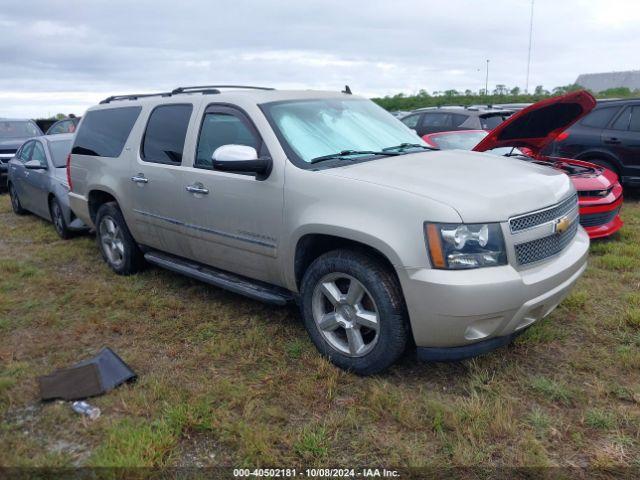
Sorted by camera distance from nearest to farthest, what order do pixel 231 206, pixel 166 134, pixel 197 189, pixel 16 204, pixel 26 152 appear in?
pixel 231 206
pixel 197 189
pixel 166 134
pixel 26 152
pixel 16 204

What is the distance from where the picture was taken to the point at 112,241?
5.72m

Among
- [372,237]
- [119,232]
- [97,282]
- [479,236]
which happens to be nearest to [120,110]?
[119,232]

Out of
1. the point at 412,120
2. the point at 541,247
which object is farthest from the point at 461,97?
the point at 541,247

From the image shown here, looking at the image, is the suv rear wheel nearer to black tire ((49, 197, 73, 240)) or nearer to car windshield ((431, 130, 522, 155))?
black tire ((49, 197, 73, 240))

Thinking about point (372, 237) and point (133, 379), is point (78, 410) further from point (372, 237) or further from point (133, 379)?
point (372, 237)

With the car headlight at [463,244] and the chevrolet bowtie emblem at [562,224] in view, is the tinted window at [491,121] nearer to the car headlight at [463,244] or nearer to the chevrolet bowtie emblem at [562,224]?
the chevrolet bowtie emblem at [562,224]

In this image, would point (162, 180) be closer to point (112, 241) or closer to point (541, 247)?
point (112, 241)

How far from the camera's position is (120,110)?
5.50 m

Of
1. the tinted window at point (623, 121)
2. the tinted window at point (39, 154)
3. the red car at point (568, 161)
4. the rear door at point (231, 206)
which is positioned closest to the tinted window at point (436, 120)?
the tinted window at point (623, 121)

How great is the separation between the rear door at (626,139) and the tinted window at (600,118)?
0.34 feet

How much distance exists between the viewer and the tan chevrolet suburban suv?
301 cm

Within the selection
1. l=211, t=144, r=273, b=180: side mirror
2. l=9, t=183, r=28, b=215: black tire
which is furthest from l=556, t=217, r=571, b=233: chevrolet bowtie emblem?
l=9, t=183, r=28, b=215: black tire

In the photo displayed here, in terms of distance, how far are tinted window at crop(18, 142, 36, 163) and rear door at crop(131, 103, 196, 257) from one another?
15.7 ft

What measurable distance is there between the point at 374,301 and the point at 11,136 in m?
12.4
